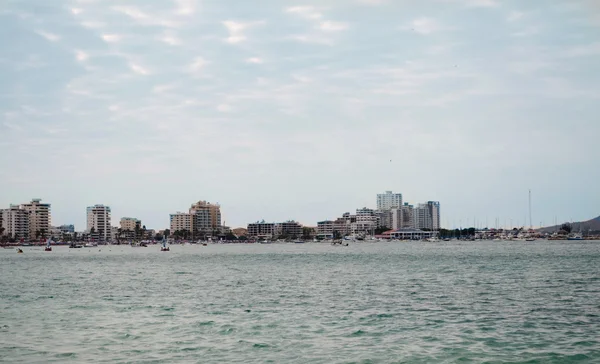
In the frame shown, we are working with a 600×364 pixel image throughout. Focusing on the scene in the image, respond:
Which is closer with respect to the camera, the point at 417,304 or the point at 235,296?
the point at 417,304

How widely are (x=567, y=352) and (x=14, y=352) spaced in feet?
72.2

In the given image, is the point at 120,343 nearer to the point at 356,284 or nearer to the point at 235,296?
the point at 235,296

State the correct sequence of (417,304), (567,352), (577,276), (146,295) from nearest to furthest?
(567,352), (417,304), (146,295), (577,276)

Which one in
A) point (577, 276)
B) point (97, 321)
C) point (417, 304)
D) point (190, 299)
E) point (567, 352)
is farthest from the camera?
point (577, 276)

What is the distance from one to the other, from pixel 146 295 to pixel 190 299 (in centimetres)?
535

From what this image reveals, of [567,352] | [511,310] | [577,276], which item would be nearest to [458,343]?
[567,352]

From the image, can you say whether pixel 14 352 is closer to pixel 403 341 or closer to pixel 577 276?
pixel 403 341

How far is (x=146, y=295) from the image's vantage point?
49844mm

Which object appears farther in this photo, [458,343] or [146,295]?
[146,295]

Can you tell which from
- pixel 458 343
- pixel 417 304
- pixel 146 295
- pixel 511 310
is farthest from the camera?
pixel 146 295

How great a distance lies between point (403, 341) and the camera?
27.2 m

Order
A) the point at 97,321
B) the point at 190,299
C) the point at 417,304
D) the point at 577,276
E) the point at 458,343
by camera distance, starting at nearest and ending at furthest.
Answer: the point at 458,343
the point at 97,321
the point at 417,304
the point at 190,299
the point at 577,276

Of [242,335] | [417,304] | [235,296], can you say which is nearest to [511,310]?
[417,304]

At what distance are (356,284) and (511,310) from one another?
23.0 m
